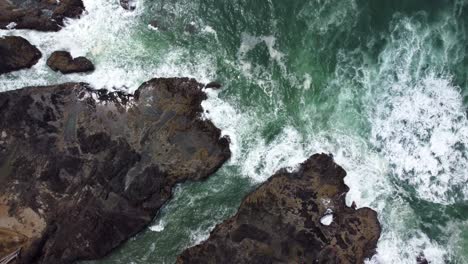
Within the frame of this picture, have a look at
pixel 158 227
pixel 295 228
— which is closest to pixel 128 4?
pixel 158 227

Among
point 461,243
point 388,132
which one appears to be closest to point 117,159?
point 388,132

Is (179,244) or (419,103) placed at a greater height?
(419,103)

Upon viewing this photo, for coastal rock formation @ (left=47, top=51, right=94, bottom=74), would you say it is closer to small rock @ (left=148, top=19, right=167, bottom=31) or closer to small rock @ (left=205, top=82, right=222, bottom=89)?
small rock @ (left=148, top=19, right=167, bottom=31)

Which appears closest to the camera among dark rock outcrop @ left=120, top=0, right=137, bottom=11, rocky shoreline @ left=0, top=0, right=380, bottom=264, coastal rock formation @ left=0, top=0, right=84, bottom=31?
rocky shoreline @ left=0, top=0, right=380, bottom=264

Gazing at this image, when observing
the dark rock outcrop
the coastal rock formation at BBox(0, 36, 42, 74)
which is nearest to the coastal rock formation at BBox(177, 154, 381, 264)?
the dark rock outcrop

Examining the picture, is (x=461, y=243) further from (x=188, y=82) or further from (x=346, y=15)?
(x=188, y=82)

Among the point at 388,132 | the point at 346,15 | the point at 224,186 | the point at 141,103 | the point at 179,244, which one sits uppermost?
the point at 346,15

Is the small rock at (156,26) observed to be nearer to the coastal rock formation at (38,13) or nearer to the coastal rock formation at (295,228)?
the coastal rock formation at (38,13)
